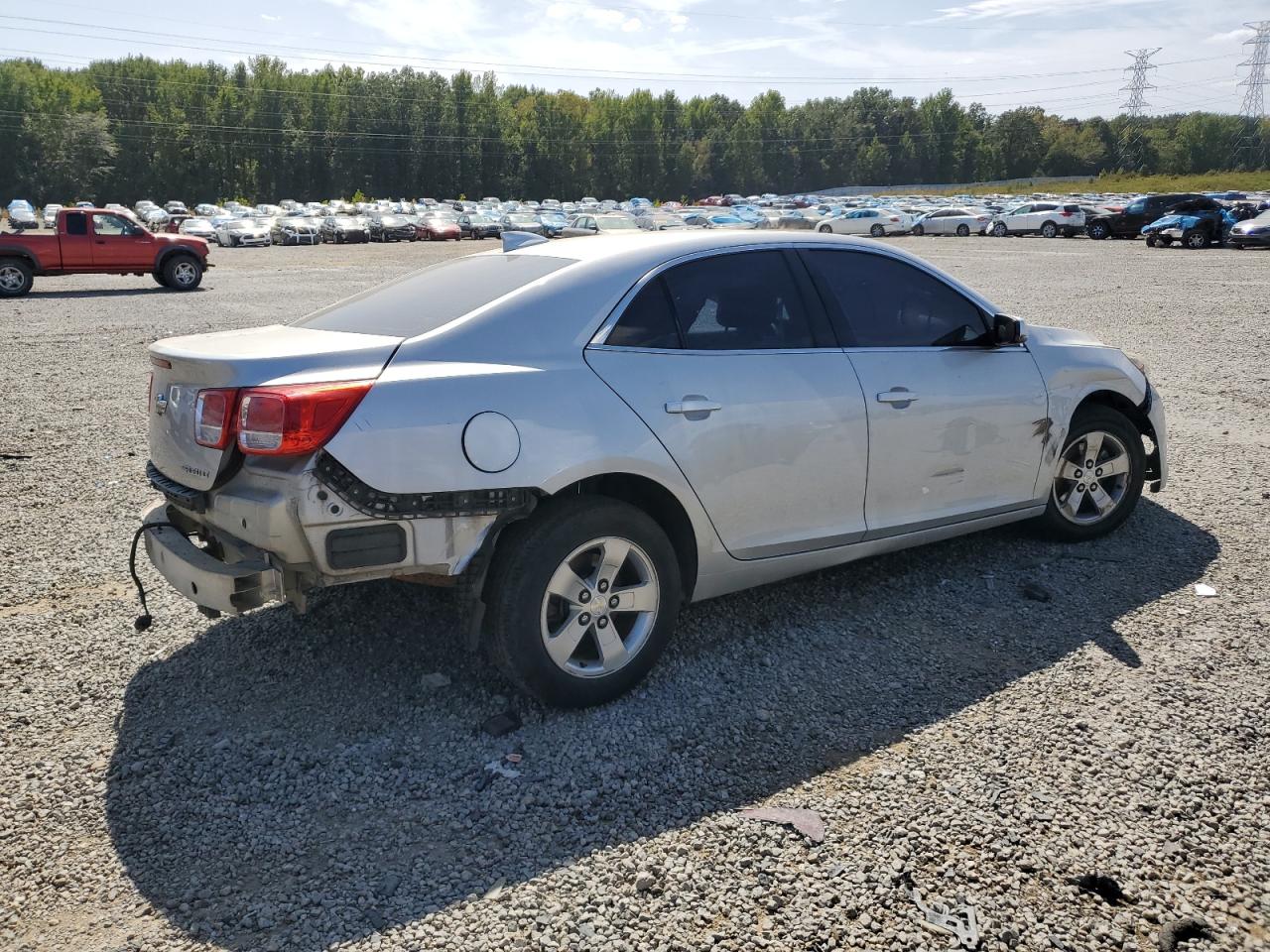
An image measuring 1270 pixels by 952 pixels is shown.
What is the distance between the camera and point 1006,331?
4.86 m

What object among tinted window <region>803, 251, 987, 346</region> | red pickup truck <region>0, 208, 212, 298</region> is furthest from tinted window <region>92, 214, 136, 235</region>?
tinted window <region>803, 251, 987, 346</region>

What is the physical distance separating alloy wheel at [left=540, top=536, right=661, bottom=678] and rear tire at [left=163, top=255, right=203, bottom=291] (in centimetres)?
2181

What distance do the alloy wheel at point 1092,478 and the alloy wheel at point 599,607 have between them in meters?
2.69

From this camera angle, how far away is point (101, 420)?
8.83 meters

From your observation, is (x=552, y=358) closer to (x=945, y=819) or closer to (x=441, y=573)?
(x=441, y=573)

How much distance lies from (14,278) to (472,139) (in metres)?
118

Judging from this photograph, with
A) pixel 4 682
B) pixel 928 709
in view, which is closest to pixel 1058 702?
pixel 928 709

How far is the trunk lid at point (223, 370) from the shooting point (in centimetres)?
342

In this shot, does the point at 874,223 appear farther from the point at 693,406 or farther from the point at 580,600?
the point at 580,600

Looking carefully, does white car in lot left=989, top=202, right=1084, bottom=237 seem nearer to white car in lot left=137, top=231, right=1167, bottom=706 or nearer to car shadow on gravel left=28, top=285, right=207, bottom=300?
car shadow on gravel left=28, top=285, right=207, bottom=300

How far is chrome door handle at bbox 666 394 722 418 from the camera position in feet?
Result: 12.5

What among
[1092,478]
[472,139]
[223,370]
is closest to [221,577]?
[223,370]

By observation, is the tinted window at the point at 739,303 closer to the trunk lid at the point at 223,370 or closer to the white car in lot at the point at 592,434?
the white car in lot at the point at 592,434

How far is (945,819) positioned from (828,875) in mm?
484
